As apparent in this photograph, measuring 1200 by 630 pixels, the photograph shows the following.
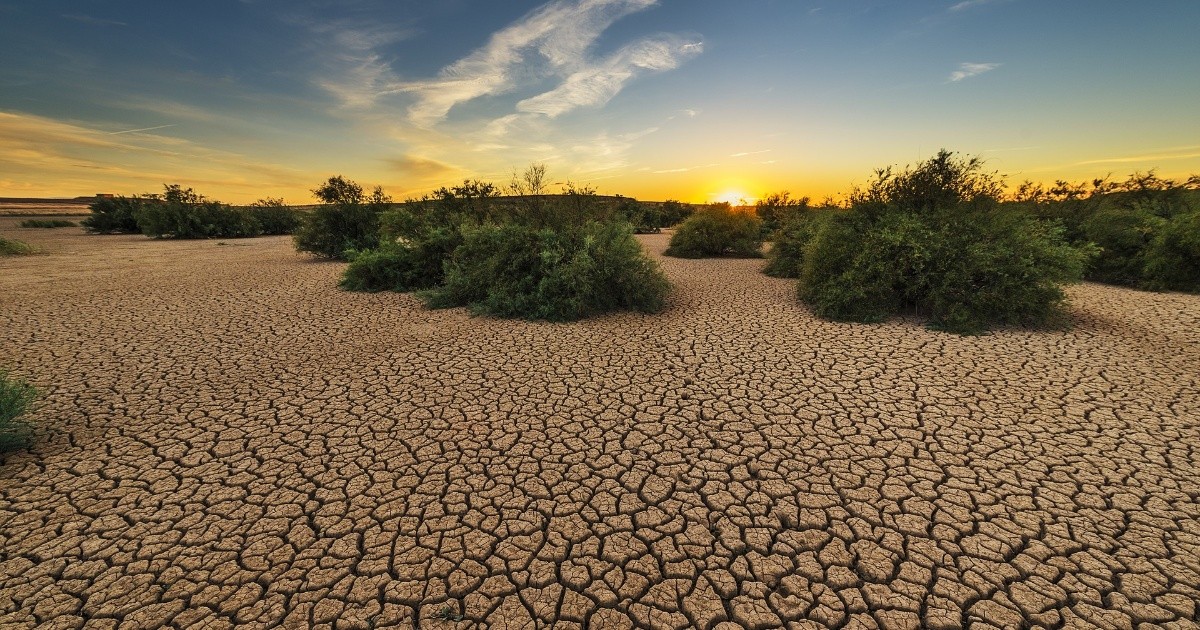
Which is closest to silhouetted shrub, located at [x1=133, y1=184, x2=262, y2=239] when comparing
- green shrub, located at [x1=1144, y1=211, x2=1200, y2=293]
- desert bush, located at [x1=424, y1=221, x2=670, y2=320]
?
desert bush, located at [x1=424, y1=221, x2=670, y2=320]

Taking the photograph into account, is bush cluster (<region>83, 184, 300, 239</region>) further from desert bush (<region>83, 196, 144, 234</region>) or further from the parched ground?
the parched ground

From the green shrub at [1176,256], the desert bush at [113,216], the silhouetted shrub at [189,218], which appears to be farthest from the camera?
the desert bush at [113,216]

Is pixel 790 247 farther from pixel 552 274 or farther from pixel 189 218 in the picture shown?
pixel 189 218

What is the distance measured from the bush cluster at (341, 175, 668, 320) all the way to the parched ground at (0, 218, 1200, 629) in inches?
81.0

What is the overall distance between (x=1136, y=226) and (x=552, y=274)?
1496cm

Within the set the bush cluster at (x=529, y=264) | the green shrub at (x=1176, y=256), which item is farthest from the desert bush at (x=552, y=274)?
the green shrub at (x=1176, y=256)

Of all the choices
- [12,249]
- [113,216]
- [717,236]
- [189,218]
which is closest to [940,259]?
[717,236]

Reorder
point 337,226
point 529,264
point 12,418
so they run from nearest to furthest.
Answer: point 12,418, point 529,264, point 337,226

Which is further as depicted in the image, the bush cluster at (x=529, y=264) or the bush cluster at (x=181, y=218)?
the bush cluster at (x=181, y=218)

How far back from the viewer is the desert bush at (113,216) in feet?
91.2

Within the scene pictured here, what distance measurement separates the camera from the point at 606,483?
11.7ft

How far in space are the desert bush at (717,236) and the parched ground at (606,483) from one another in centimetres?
1144

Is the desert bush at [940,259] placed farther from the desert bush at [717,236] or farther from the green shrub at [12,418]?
the green shrub at [12,418]

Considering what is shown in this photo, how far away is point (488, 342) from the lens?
712 cm
